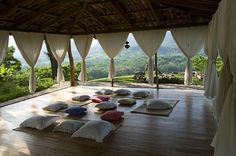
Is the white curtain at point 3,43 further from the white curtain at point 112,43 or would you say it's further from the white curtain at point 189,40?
the white curtain at point 189,40

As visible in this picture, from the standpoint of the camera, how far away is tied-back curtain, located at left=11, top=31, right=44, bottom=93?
6.69 meters

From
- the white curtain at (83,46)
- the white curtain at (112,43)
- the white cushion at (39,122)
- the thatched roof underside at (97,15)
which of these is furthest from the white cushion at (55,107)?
the white curtain at (83,46)

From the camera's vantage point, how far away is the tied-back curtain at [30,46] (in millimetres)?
6693

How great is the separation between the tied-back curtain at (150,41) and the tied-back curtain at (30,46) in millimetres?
3275

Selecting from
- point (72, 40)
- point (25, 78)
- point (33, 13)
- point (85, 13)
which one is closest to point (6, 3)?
point (33, 13)

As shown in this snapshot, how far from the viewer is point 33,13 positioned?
19.3 ft

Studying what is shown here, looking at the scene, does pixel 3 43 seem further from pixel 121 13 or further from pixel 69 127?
pixel 69 127

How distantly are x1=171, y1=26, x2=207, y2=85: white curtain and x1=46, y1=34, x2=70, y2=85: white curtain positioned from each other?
3.89 metres

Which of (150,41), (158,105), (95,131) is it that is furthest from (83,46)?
(95,131)

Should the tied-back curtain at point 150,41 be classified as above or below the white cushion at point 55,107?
above

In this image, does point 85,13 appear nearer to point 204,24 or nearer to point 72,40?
point 72,40

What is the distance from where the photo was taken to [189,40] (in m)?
6.98

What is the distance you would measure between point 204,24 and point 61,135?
5.17 metres

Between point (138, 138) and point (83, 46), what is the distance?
5699 millimetres
